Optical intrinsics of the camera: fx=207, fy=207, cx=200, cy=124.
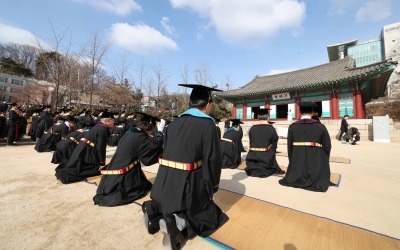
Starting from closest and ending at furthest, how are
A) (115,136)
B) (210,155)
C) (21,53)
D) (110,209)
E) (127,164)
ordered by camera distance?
(210,155)
(110,209)
(127,164)
(115,136)
(21,53)

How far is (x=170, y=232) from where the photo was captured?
2209mm

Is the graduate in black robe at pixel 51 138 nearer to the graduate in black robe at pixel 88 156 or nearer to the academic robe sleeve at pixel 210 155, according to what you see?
the graduate in black robe at pixel 88 156

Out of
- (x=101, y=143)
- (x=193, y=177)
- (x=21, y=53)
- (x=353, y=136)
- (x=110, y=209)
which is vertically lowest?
(x=110, y=209)

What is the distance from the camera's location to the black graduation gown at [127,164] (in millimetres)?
3486

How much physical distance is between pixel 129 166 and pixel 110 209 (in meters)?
0.73

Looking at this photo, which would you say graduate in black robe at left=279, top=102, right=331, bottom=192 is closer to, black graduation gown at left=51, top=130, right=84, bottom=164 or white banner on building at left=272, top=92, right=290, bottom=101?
black graduation gown at left=51, top=130, right=84, bottom=164

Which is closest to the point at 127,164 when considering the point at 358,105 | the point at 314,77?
the point at 358,105

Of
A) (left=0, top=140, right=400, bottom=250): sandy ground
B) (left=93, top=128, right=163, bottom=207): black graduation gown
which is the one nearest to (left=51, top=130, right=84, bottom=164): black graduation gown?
(left=0, top=140, right=400, bottom=250): sandy ground

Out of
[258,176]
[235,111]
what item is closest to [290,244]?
[258,176]

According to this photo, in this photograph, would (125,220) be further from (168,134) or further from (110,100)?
(110,100)

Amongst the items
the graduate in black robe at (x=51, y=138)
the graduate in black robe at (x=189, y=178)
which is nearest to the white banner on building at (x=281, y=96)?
the graduate in black robe at (x=51, y=138)

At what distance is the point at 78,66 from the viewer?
1689 cm

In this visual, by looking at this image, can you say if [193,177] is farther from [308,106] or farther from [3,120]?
[3,120]

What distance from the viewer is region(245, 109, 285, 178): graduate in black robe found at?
210 inches
